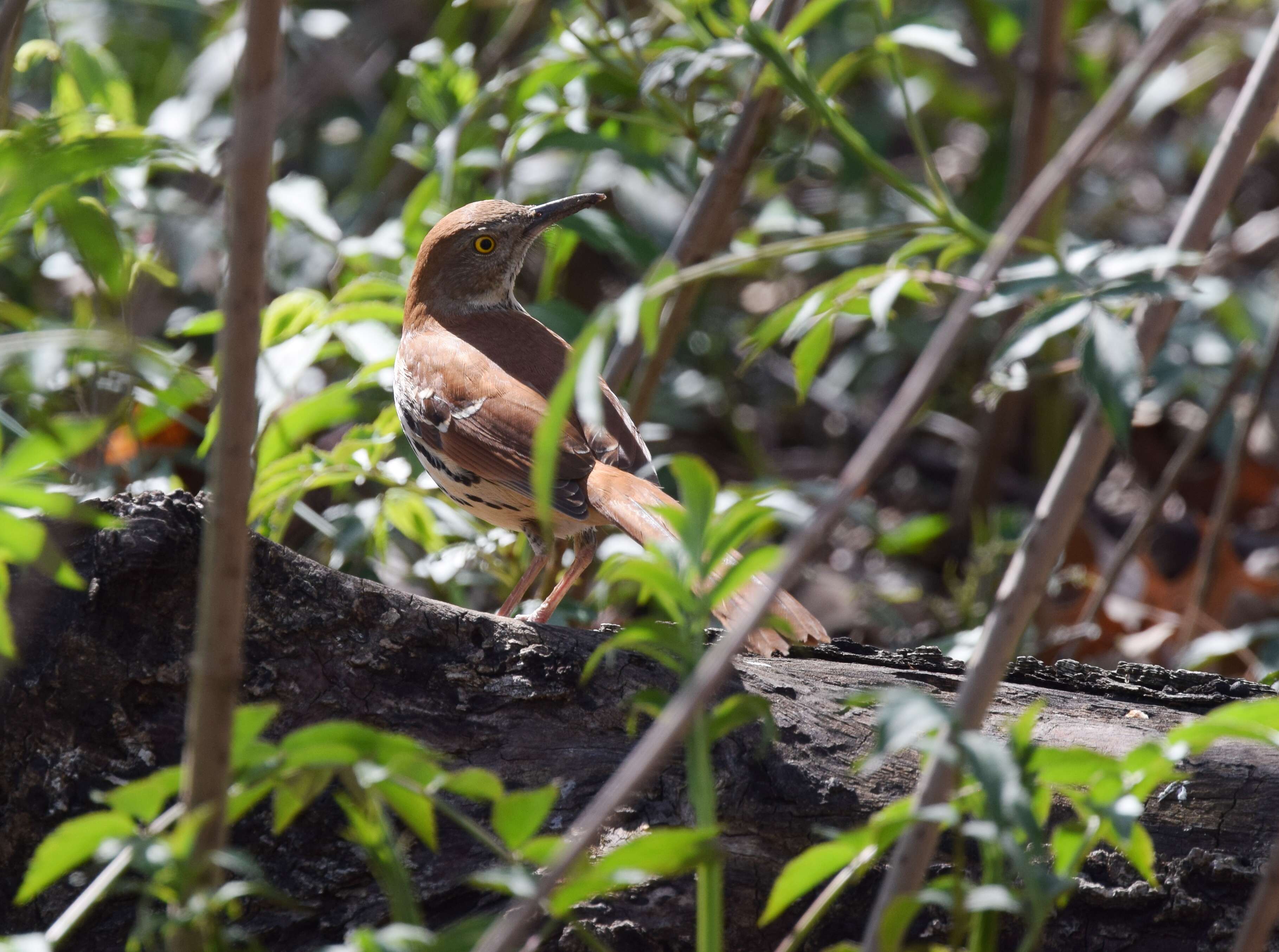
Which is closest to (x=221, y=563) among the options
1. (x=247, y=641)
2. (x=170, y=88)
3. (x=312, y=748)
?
(x=312, y=748)

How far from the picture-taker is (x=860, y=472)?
1.16 m

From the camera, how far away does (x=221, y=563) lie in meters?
1.18

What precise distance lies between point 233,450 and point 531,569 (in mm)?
2054

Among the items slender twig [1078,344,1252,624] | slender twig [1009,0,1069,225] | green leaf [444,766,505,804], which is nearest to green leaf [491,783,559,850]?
green leaf [444,766,505,804]

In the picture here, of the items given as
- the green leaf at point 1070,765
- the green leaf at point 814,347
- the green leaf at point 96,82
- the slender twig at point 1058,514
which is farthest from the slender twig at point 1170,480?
the green leaf at point 96,82

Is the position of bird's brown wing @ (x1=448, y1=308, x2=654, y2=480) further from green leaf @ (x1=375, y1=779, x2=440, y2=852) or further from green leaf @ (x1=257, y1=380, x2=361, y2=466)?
green leaf @ (x1=375, y1=779, x2=440, y2=852)

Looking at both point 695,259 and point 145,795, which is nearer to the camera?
point 145,795

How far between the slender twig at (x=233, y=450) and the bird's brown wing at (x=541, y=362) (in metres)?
1.86

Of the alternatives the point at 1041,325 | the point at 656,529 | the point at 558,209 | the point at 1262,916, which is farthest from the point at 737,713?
the point at 558,209

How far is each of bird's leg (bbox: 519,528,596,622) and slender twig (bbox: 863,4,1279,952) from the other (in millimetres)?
1222

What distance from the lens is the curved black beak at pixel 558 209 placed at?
345 centimetres

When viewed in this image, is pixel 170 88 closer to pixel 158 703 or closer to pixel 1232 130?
pixel 158 703

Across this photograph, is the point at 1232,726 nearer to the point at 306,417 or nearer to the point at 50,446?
the point at 50,446

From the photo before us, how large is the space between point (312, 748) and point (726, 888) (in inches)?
39.2
